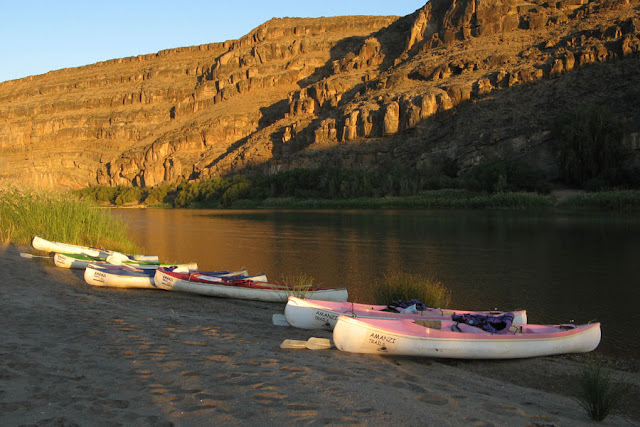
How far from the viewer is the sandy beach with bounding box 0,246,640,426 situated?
13.5 feet

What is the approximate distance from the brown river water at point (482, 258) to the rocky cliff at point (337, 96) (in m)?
27.4

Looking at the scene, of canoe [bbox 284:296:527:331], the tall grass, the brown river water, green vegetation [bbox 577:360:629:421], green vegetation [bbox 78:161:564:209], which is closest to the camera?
green vegetation [bbox 577:360:629:421]

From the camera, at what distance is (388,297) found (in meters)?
9.59

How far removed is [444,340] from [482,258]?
1187 cm

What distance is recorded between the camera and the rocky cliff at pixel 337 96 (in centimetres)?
5656

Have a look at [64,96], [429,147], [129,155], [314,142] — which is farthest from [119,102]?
[429,147]

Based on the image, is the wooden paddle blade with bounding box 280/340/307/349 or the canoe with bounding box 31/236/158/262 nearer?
the wooden paddle blade with bounding box 280/340/307/349

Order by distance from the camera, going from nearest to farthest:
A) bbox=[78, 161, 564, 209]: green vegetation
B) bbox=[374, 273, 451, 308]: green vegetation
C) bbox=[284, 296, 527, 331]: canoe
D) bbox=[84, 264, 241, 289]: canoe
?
bbox=[284, 296, 527, 331]: canoe, bbox=[374, 273, 451, 308]: green vegetation, bbox=[84, 264, 241, 289]: canoe, bbox=[78, 161, 564, 209]: green vegetation

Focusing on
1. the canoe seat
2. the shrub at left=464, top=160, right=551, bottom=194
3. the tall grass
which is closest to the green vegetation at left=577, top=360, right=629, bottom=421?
the canoe seat

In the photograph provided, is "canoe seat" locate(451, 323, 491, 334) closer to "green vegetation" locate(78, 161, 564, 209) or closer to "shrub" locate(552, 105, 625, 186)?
"green vegetation" locate(78, 161, 564, 209)

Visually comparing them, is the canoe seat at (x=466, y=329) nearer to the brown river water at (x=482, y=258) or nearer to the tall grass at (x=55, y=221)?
the brown river water at (x=482, y=258)

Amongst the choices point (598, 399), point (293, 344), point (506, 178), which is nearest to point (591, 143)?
point (506, 178)

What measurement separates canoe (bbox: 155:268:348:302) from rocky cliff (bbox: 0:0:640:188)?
44.3 meters

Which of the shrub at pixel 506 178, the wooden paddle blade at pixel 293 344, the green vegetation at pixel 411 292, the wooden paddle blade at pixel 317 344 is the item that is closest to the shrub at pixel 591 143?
the shrub at pixel 506 178
